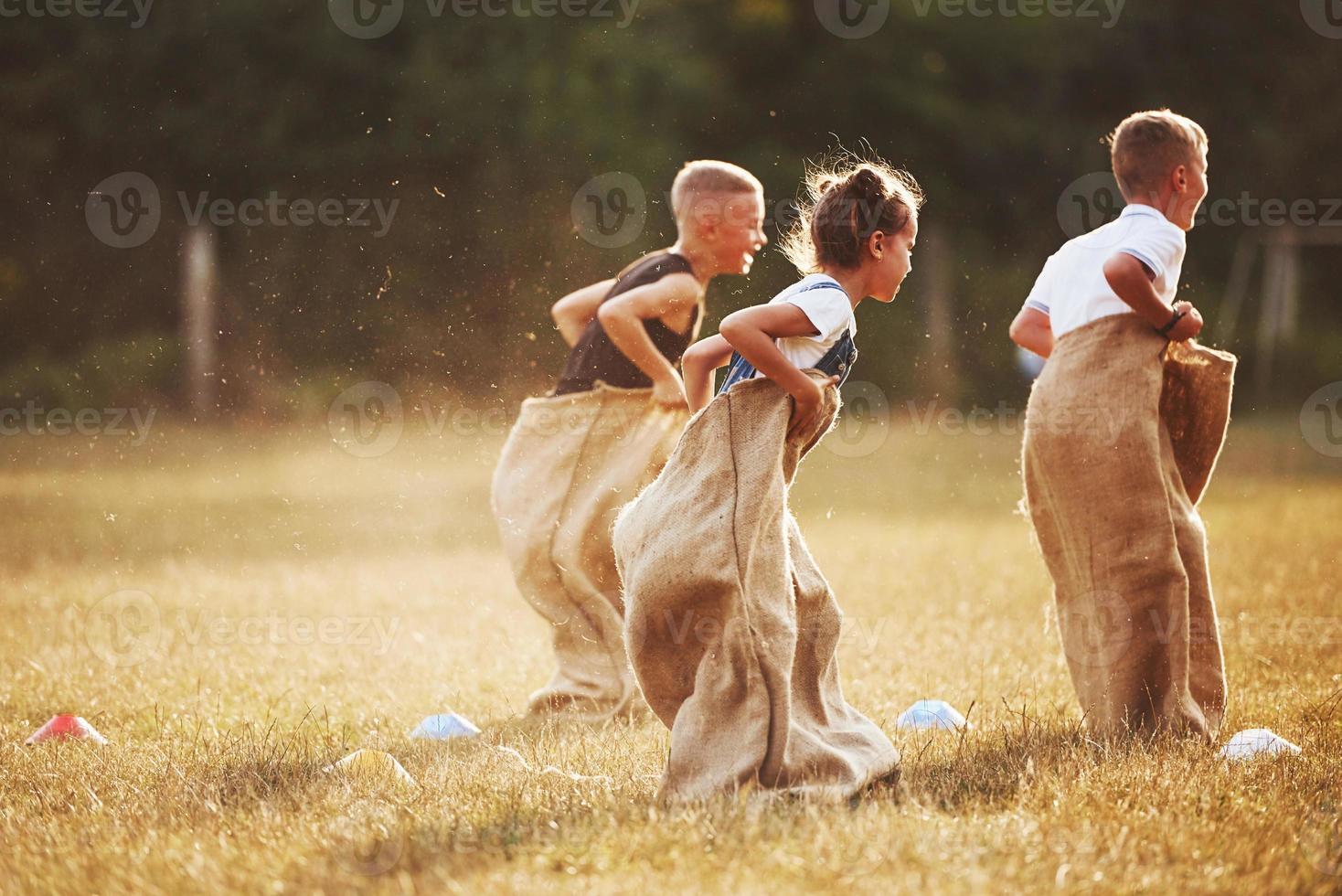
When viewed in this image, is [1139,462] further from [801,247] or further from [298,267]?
[298,267]

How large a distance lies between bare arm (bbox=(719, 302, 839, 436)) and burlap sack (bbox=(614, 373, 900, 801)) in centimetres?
7

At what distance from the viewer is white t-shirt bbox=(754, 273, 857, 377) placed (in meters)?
4.01

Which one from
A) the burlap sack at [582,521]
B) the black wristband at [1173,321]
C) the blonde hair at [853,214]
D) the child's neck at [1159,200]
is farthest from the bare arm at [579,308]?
the black wristband at [1173,321]

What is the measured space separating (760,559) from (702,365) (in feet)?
2.17

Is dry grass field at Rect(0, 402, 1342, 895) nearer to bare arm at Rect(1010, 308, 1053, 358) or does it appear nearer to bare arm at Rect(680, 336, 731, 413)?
bare arm at Rect(680, 336, 731, 413)

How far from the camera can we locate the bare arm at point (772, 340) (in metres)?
3.92

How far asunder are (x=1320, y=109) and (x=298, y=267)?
20.7 m

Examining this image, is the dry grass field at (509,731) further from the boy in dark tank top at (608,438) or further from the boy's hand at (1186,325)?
the boy's hand at (1186,325)

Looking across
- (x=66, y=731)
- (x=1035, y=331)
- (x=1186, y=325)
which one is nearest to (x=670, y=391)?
(x=1035, y=331)

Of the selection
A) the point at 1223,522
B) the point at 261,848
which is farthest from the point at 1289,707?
the point at 1223,522

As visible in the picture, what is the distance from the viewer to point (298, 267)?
20.9m

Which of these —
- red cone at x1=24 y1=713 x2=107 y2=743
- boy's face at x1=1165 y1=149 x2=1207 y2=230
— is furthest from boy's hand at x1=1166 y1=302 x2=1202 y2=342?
red cone at x1=24 y1=713 x2=107 y2=743

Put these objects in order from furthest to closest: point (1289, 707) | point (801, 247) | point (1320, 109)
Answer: point (1320, 109) < point (1289, 707) < point (801, 247)

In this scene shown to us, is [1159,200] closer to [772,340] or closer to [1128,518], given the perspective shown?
[1128,518]
